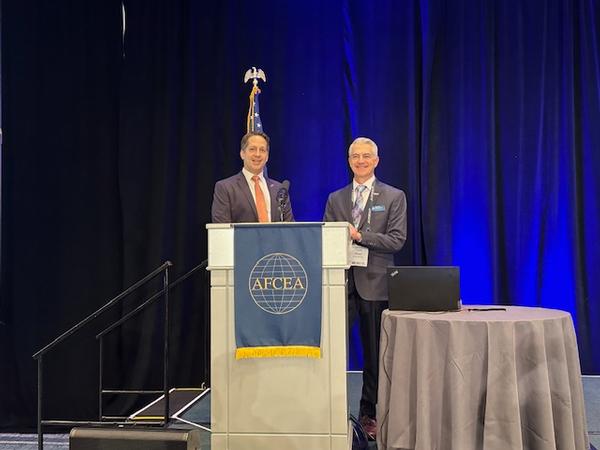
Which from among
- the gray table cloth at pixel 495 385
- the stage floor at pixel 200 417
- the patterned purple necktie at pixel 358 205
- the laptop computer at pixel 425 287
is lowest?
the stage floor at pixel 200 417

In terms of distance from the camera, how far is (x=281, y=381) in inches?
102

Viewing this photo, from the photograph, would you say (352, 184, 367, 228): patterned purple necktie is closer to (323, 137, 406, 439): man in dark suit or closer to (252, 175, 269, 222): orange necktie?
(323, 137, 406, 439): man in dark suit

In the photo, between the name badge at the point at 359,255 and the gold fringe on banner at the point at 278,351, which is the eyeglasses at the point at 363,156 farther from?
the gold fringe on banner at the point at 278,351

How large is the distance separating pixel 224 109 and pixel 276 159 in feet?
1.92

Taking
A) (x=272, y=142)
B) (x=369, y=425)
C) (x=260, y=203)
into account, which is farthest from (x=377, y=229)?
(x=272, y=142)

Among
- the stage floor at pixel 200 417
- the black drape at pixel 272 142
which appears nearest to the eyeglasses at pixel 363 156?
the black drape at pixel 272 142

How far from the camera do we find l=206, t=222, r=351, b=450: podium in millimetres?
2568

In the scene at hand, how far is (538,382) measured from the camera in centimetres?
264

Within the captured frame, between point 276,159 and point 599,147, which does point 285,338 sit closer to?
point 276,159

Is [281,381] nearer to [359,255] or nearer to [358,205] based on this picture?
[359,255]

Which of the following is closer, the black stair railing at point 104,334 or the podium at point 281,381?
the podium at point 281,381

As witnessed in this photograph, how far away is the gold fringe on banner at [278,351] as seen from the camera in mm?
2553

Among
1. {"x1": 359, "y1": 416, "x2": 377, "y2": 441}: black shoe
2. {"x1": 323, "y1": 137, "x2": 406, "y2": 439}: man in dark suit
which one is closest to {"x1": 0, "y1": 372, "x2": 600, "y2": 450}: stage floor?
{"x1": 359, "y1": 416, "x2": 377, "y2": 441}: black shoe

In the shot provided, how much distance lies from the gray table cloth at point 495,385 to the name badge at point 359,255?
2.41ft
